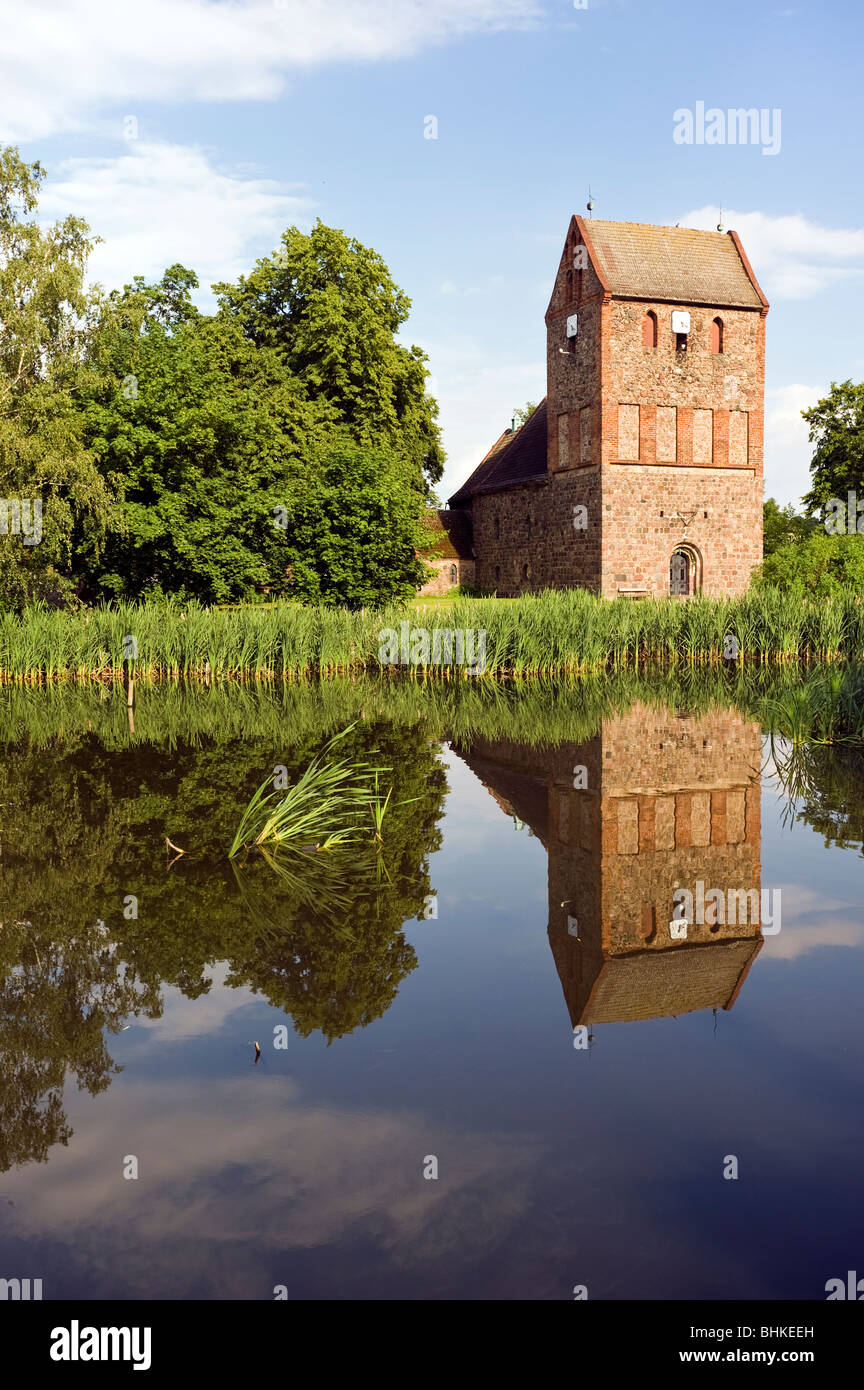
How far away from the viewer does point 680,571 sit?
124 ft

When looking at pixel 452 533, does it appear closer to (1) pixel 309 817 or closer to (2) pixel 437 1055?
(1) pixel 309 817

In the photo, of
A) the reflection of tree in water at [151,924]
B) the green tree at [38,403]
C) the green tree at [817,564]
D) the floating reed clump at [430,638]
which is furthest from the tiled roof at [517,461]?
the reflection of tree in water at [151,924]

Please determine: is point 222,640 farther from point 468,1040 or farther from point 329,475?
point 468,1040

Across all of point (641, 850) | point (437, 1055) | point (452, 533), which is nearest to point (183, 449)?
point (452, 533)

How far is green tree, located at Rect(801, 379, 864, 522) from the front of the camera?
4806 centimetres

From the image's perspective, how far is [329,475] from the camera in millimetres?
29281

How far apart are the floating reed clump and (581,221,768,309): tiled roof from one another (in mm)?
14575

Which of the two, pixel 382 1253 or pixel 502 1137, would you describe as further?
pixel 502 1137

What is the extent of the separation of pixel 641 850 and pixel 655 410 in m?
30.9

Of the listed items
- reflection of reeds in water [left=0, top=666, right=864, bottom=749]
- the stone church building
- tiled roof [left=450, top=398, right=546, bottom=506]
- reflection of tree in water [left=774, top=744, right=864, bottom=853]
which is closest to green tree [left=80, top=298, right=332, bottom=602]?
reflection of reeds in water [left=0, top=666, right=864, bottom=749]

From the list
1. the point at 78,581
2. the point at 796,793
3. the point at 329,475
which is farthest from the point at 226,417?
the point at 796,793

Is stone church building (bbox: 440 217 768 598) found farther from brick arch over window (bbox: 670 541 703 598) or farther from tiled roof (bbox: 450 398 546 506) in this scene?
tiled roof (bbox: 450 398 546 506)
